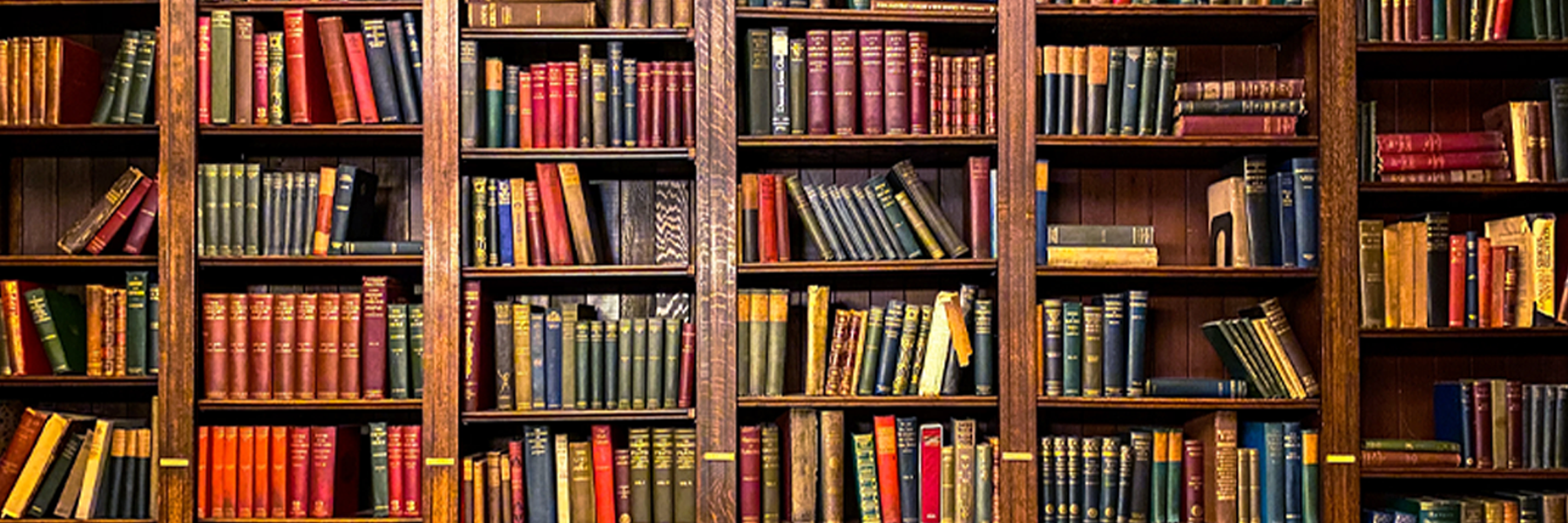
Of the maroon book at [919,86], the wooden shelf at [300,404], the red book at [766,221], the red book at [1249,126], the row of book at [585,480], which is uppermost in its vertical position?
the maroon book at [919,86]

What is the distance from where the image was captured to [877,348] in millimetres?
3512

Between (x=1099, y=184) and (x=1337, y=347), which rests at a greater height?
(x=1099, y=184)

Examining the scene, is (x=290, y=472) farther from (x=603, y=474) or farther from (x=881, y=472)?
(x=881, y=472)

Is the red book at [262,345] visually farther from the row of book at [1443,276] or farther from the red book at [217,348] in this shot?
the row of book at [1443,276]

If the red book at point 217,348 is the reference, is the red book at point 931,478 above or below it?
below

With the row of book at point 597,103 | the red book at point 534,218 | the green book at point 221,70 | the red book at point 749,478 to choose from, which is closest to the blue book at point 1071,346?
the red book at point 749,478

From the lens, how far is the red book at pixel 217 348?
3.50m

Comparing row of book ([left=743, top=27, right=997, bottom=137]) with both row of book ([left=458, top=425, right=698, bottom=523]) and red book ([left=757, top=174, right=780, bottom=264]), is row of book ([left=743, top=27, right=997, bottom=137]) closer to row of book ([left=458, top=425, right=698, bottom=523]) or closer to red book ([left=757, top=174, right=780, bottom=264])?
red book ([left=757, top=174, right=780, bottom=264])

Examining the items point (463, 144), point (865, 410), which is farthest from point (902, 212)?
point (463, 144)

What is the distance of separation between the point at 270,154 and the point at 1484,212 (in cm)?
312

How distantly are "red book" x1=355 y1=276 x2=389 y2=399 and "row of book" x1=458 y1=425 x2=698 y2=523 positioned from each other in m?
0.29

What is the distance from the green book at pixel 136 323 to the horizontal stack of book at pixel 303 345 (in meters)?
0.15

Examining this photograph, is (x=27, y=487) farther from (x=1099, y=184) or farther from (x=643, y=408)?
(x=1099, y=184)

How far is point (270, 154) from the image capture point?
3.82 metres
